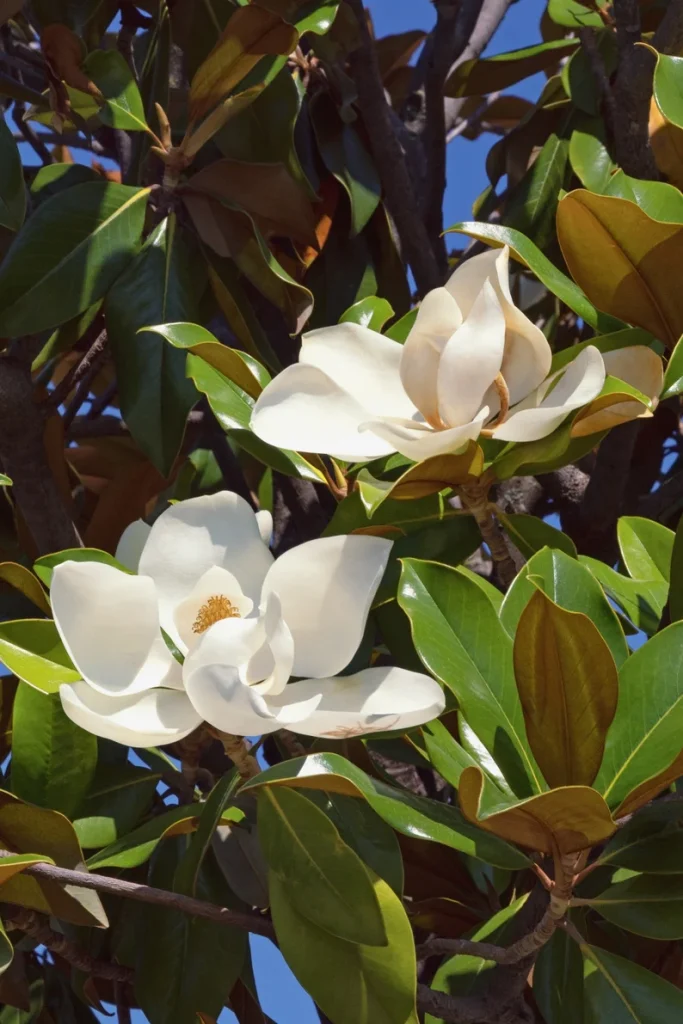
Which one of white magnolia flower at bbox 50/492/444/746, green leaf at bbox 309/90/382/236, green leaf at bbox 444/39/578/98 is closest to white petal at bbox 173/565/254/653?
white magnolia flower at bbox 50/492/444/746

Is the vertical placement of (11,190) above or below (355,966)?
above

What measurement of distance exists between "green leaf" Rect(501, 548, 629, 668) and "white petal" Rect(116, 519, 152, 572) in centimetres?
27

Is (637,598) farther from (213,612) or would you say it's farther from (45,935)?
(45,935)

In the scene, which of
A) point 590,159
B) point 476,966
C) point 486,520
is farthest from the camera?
point 590,159

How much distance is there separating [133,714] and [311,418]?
0.78ft

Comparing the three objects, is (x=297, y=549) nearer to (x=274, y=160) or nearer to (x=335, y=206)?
(x=274, y=160)

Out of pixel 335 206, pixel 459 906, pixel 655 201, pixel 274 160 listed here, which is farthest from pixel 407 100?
pixel 459 906

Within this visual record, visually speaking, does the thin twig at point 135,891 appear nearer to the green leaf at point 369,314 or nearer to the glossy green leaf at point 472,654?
the glossy green leaf at point 472,654

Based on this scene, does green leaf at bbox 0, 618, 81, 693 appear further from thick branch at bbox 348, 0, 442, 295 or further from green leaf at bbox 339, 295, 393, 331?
thick branch at bbox 348, 0, 442, 295

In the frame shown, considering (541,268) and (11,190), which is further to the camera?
(11,190)

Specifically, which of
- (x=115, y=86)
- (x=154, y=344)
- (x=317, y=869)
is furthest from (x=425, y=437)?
(x=115, y=86)

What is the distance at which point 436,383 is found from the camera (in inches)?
28.2

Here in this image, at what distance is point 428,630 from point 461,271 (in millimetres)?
260

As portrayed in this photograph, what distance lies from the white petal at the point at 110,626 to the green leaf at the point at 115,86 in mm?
676
